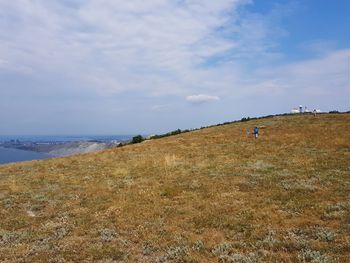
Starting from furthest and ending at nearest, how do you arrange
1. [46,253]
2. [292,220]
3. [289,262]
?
[292,220]
[46,253]
[289,262]

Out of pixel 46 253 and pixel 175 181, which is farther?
pixel 175 181

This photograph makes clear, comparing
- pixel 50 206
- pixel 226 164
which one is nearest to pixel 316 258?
pixel 50 206

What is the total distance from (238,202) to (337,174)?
926 centimetres

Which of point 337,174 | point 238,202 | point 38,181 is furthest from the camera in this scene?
point 38,181

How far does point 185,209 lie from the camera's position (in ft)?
63.8

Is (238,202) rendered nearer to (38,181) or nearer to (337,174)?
(337,174)

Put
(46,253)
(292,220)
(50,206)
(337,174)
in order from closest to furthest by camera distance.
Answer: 1. (46,253)
2. (292,220)
3. (50,206)
4. (337,174)

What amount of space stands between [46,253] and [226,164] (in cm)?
2042

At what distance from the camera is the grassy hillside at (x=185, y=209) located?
13953mm

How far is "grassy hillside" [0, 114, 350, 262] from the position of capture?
14.0 metres

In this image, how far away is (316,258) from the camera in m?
12.4

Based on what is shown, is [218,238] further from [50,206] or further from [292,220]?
[50,206]

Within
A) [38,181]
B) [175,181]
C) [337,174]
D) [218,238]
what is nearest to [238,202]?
[218,238]

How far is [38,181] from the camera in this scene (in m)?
29.6
